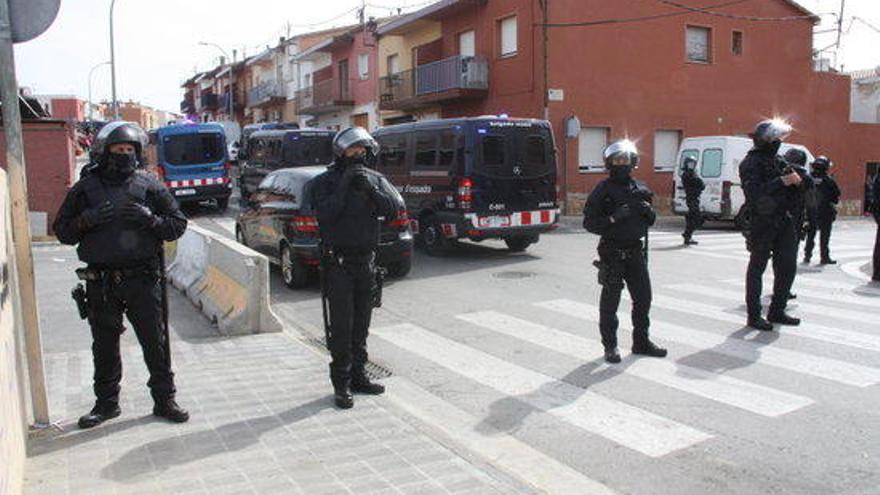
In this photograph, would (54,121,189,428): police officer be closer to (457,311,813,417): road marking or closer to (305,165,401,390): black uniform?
(305,165,401,390): black uniform

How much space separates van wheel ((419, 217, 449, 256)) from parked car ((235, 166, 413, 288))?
2186mm

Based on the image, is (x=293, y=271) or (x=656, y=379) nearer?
(x=656, y=379)

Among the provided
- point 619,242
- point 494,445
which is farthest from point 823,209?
point 494,445

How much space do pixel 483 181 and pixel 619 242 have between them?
19.9ft

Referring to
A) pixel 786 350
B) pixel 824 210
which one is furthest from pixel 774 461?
pixel 824 210

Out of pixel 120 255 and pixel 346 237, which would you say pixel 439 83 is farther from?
pixel 120 255

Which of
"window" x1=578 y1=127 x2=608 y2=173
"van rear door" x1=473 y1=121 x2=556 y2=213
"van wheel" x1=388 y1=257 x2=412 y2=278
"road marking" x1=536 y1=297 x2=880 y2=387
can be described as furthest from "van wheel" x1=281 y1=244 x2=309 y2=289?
"window" x1=578 y1=127 x2=608 y2=173

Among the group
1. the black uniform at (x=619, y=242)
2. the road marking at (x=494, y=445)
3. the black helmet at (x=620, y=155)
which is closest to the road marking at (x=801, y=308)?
the black uniform at (x=619, y=242)

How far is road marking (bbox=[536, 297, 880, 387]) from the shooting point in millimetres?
5836

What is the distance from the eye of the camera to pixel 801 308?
27.5ft

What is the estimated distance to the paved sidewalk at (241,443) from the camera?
3.78 m

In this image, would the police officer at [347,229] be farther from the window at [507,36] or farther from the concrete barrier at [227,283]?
the window at [507,36]

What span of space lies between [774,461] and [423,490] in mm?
2011

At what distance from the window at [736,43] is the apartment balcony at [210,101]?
51.7 metres
